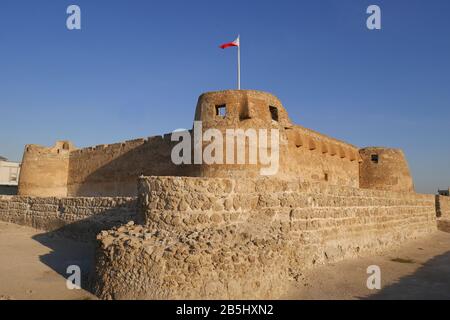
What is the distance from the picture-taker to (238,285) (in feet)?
17.4

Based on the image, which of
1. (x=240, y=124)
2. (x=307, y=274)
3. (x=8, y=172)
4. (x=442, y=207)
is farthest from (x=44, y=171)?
(x=442, y=207)

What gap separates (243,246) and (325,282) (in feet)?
6.85

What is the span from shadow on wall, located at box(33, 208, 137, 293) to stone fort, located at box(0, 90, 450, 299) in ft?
0.19

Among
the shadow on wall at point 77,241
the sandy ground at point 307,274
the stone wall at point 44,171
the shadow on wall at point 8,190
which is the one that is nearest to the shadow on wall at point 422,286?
the sandy ground at point 307,274

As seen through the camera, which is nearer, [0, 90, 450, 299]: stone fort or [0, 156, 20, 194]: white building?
[0, 90, 450, 299]: stone fort

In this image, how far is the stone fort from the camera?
5188 millimetres

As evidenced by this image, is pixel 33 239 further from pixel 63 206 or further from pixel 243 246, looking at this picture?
pixel 243 246

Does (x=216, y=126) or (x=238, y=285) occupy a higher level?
(x=216, y=126)

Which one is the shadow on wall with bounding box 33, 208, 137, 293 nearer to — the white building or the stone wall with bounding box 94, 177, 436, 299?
the stone wall with bounding box 94, 177, 436, 299

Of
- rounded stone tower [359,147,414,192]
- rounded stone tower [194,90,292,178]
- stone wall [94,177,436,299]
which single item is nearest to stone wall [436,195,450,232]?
rounded stone tower [359,147,414,192]

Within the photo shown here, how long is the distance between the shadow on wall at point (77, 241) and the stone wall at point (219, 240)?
145 centimetres

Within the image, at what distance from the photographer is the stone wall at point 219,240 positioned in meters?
5.08
